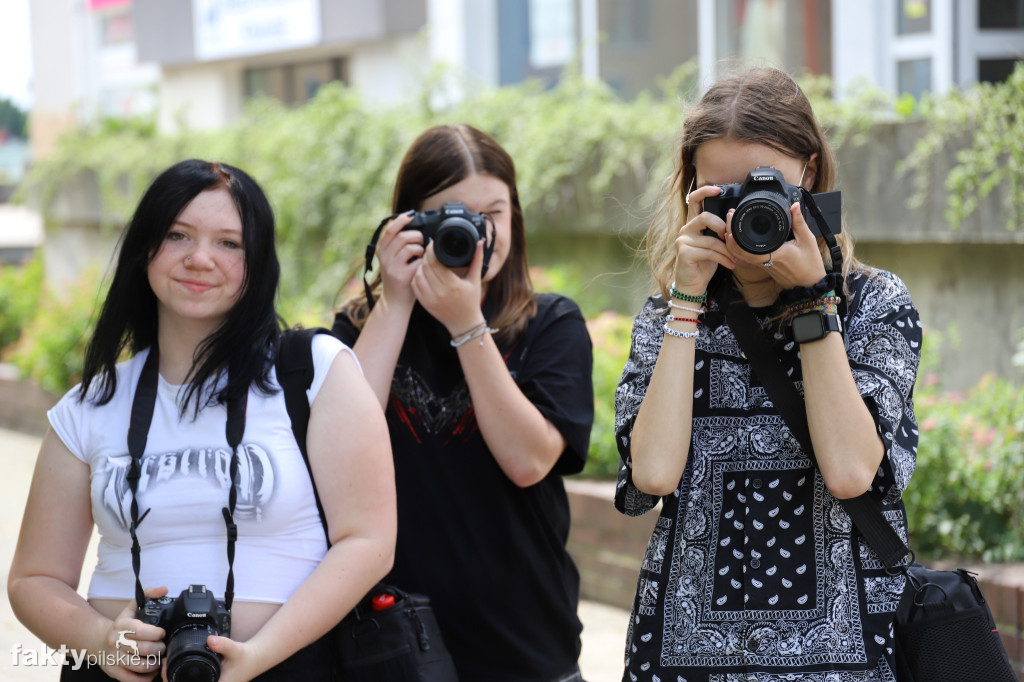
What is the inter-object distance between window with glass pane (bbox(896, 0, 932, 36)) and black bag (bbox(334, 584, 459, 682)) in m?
5.76

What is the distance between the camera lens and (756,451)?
6.03 ft

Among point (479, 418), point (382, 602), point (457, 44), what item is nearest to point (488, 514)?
point (479, 418)

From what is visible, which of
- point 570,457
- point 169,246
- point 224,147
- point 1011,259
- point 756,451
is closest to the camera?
point 756,451

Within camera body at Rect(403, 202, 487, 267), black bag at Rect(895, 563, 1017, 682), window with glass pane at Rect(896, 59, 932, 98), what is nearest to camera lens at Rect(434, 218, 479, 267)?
camera body at Rect(403, 202, 487, 267)

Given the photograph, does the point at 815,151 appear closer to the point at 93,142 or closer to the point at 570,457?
the point at 570,457

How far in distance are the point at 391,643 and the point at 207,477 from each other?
1.52 feet

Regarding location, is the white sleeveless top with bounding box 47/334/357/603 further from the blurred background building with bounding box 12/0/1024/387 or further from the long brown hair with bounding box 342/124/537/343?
the blurred background building with bounding box 12/0/1024/387

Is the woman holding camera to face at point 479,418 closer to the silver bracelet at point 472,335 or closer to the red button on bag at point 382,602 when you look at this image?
the silver bracelet at point 472,335

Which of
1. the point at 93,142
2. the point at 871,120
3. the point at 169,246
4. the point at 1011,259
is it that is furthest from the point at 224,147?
the point at 169,246

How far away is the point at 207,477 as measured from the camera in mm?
2045

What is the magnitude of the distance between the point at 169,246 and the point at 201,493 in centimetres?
50

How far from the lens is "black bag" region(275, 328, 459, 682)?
2051mm

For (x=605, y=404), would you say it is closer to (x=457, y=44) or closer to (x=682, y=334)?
(x=682, y=334)

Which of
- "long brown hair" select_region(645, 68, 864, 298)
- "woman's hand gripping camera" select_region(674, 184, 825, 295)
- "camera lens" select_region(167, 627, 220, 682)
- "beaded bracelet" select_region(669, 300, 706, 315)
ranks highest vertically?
"long brown hair" select_region(645, 68, 864, 298)
